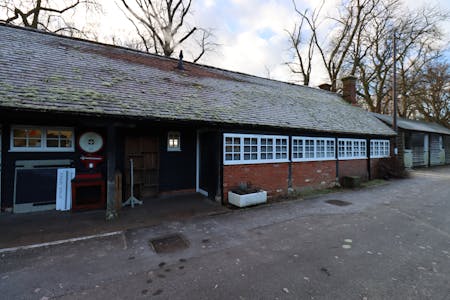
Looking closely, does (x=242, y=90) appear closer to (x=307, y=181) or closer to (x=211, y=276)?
(x=307, y=181)

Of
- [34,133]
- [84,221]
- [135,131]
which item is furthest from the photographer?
[135,131]

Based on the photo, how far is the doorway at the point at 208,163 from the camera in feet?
22.6

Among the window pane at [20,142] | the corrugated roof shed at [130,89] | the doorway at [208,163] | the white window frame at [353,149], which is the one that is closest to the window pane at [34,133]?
the window pane at [20,142]

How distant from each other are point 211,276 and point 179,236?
1.61 metres

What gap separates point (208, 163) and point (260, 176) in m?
2.02

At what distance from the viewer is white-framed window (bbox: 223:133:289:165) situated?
23.0 ft

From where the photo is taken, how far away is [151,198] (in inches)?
288

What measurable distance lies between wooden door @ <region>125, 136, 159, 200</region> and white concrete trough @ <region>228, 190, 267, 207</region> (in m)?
2.80

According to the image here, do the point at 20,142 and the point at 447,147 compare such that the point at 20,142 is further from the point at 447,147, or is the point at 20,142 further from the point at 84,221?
the point at 447,147

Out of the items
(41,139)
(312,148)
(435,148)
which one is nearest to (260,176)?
(312,148)

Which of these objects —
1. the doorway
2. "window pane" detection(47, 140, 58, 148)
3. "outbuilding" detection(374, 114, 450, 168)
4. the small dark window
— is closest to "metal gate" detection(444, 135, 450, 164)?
"outbuilding" detection(374, 114, 450, 168)

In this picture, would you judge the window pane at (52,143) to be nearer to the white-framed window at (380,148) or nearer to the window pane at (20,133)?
the window pane at (20,133)

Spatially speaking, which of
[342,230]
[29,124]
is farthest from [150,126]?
[342,230]

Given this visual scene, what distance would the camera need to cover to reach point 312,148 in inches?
364
